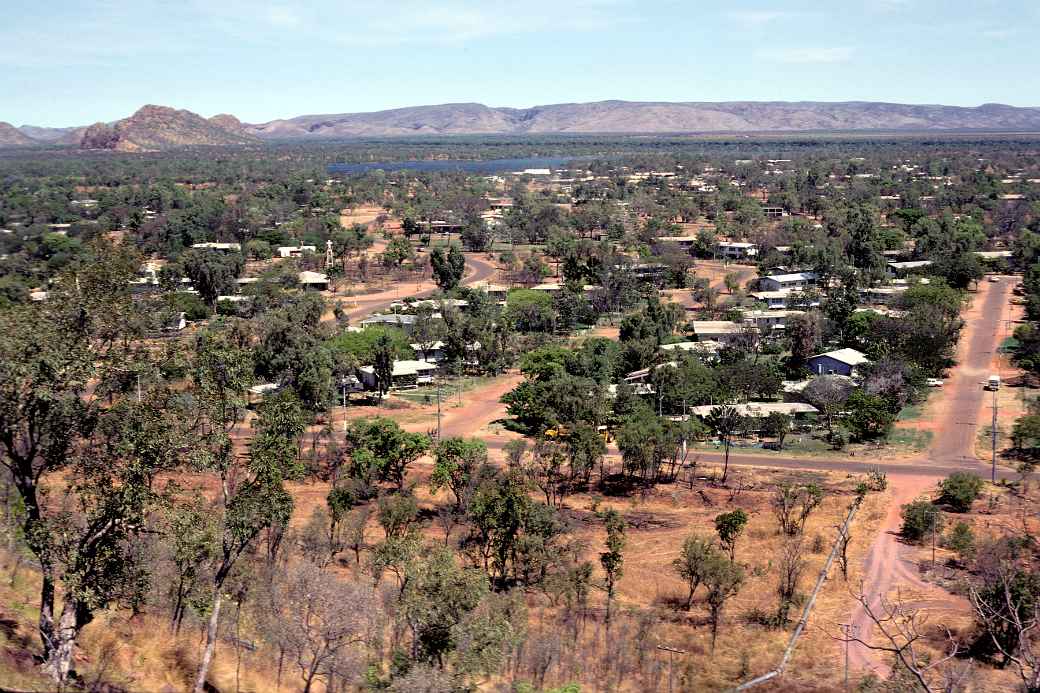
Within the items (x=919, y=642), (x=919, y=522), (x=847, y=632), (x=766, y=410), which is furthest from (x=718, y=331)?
(x=847, y=632)

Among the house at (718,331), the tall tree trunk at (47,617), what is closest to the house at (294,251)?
the house at (718,331)

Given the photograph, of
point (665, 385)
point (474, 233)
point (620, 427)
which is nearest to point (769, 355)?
point (665, 385)

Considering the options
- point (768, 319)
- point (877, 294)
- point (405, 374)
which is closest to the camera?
point (405, 374)

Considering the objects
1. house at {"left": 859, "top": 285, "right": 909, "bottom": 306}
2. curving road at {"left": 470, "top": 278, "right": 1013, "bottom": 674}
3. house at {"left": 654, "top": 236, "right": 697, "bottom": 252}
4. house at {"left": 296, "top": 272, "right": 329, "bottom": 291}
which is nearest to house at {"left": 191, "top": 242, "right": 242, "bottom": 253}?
house at {"left": 296, "top": 272, "right": 329, "bottom": 291}

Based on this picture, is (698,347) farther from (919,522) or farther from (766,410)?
(919,522)

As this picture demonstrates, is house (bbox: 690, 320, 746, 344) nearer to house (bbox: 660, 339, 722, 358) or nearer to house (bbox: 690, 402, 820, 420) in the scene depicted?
house (bbox: 660, 339, 722, 358)

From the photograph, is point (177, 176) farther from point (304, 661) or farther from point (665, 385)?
point (304, 661)

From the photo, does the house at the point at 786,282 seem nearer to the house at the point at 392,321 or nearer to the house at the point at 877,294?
the house at the point at 877,294
